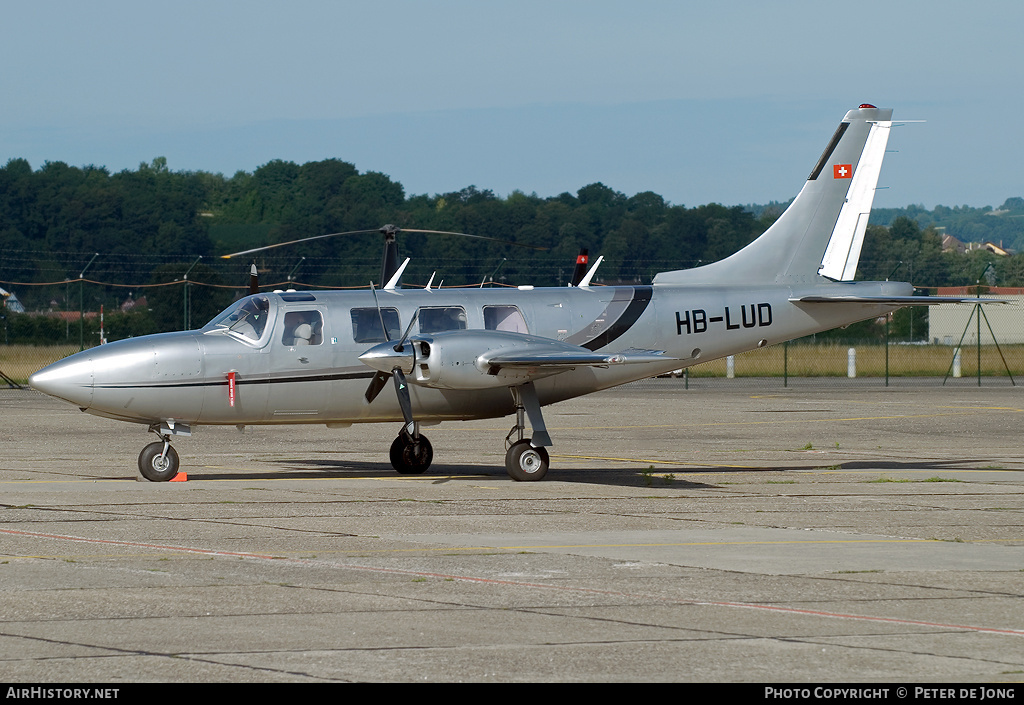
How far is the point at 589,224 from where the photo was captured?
4365 inches

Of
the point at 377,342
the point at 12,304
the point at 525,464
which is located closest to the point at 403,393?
the point at 377,342

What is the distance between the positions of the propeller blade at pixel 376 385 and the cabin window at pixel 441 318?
3.25 ft

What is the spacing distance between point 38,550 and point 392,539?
136 inches

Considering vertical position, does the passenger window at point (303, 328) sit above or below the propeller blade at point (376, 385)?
above

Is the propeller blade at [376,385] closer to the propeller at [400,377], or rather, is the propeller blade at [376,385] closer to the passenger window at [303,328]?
the propeller at [400,377]

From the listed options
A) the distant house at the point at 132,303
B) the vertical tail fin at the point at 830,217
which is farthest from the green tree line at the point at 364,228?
the vertical tail fin at the point at 830,217

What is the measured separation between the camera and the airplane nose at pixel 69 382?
60.5 feet

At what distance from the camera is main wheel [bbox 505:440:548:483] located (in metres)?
19.5

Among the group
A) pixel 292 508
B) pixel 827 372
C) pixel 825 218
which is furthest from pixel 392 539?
pixel 827 372

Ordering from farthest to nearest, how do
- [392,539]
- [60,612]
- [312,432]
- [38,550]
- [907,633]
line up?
[312,432]
[392,539]
[38,550]
[60,612]
[907,633]

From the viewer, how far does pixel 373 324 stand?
20.1 meters

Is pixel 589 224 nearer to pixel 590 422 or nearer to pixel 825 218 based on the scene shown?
pixel 590 422

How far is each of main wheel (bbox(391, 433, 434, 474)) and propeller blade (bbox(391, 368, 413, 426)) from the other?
42.3 inches

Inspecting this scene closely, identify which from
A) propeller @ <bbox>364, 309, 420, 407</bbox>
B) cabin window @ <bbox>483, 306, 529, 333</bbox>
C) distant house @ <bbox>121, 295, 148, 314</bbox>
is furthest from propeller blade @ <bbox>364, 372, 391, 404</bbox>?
distant house @ <bbox>121, 295, 148, 314</bbox>
